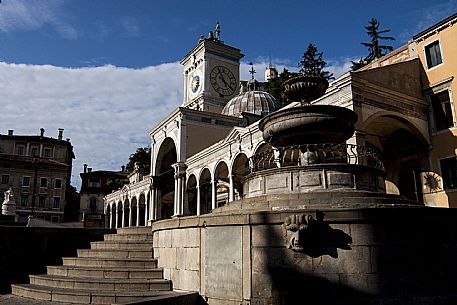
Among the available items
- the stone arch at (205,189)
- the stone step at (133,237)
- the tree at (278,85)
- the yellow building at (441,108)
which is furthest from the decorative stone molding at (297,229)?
the tree at (278,85)

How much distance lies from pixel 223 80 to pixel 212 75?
53.0 inches

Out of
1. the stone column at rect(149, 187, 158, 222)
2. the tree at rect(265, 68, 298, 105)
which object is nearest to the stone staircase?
the stone column at rect(149, 187, 158, 222)

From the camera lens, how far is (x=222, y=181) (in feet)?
97.6

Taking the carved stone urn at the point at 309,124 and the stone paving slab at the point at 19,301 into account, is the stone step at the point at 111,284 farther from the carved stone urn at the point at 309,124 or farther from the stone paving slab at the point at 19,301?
the carved stone urn at the point at 309,124

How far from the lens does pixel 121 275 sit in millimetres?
7875

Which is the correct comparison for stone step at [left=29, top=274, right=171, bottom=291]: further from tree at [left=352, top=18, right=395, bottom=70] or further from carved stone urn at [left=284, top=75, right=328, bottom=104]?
tree at [left=352, top=18, right=395, bottom=70]

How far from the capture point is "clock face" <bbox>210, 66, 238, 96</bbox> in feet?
125

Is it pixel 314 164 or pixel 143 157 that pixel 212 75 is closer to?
pixel 143 157

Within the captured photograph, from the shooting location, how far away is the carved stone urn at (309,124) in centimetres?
895

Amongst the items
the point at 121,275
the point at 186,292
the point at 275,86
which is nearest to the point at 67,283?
the point at 121,275

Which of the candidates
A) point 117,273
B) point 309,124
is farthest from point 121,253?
point 309,124

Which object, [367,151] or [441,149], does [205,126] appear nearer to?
[441,149]

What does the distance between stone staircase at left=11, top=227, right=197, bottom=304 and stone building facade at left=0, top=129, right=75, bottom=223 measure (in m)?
50.2

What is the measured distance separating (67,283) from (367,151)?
7587 millimetres
